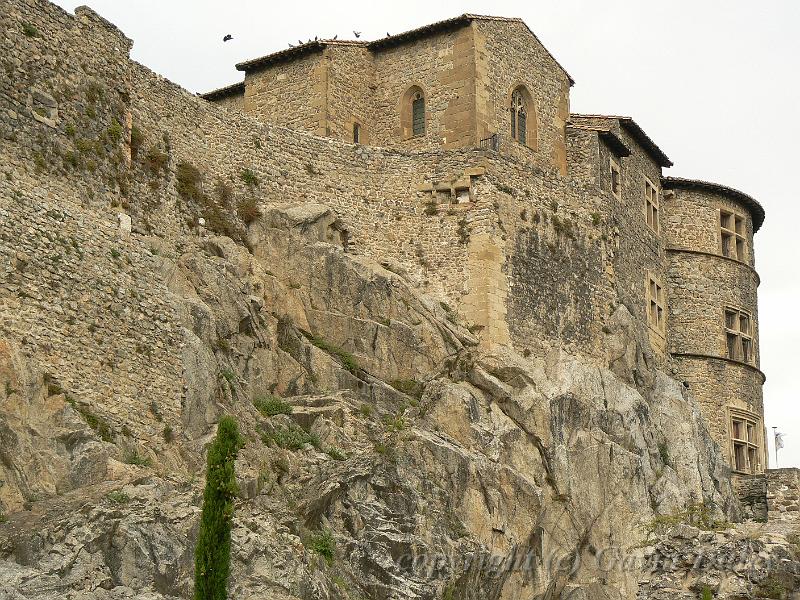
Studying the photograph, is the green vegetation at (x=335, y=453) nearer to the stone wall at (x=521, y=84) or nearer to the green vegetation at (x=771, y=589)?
the green vegetation at (x=771, y=589)

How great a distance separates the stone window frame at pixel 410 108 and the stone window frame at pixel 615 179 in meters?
6.94

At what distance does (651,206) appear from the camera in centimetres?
5559

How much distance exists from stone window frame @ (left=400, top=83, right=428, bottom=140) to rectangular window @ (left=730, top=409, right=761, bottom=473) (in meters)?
15.3

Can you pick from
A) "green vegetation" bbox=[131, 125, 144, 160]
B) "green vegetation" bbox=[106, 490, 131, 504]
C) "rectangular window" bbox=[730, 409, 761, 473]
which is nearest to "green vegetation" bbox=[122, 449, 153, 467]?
"green vegetation" bbox=[106, 490, 131, 504]

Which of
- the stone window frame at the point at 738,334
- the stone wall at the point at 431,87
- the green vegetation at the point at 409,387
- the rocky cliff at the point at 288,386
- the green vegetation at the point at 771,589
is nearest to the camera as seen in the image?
the rocky cliff at the point at 288,386

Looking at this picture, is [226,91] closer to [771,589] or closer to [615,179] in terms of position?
[615,179]

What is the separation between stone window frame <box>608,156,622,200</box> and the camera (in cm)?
5238

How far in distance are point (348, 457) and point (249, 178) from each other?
1002cm

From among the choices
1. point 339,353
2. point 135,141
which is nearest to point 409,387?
point 339,353

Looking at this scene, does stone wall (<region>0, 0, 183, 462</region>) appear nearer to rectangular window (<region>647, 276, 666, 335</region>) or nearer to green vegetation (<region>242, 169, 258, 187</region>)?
green vegetation (<region>242, 169, 258, 187</region>)

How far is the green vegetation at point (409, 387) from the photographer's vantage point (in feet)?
137

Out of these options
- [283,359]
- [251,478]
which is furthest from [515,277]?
[251,478]

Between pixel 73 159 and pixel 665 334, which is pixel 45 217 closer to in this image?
pixel 73 159

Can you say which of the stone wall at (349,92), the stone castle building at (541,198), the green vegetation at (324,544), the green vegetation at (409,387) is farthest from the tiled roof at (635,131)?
the green vegetation at (324,544)
